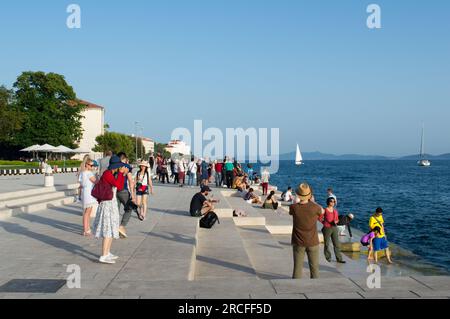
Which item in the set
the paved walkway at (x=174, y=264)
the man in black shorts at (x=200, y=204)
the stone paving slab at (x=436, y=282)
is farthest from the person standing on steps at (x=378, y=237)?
the stone paving slab at (x=436, y=282)

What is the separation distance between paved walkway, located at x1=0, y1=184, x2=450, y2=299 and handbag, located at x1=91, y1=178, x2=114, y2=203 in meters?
1.04

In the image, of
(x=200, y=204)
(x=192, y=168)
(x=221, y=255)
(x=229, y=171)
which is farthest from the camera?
(x=192, y=168)

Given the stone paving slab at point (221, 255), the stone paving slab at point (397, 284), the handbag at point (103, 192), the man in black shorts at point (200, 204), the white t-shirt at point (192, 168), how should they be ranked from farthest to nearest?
the white t-shirt at point (192, 168) → the man in black shorts at point (200, 204) → the stone paving slab at point (221, 255) → the handbag at point (103, 192) → the stone paving slab at point (397, 284)

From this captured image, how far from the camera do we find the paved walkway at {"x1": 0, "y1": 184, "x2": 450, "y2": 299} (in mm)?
5641

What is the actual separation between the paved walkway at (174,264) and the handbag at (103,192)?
1.04 m

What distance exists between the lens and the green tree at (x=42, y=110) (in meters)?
57.5

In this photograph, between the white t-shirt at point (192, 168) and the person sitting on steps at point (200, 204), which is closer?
the person sitting on steps at point (200, 204)

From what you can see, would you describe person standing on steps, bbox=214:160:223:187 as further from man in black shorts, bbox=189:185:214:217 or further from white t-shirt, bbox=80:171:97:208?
white t-shirt, bbox=80:171:97:208

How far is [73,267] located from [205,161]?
625 inches

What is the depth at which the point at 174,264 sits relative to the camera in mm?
7426

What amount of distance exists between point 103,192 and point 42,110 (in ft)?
184

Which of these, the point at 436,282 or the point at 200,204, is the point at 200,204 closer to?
the point at 200,204

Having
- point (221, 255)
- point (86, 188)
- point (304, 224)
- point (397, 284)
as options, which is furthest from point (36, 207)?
point (397, 284)

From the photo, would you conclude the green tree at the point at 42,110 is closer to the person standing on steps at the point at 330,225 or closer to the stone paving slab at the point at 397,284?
the person standing on steps at the point at 330,225
